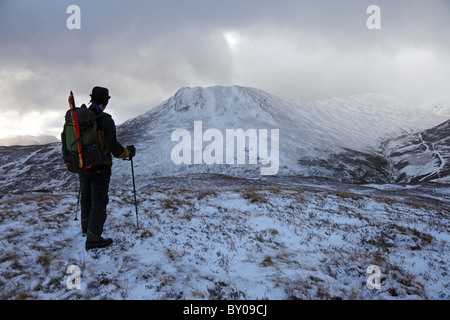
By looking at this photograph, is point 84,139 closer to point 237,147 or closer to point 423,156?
point 237,147

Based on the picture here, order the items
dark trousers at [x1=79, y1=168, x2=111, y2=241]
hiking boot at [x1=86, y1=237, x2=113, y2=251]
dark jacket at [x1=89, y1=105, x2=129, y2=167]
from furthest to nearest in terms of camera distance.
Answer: hiking boot at [x1=86, y1=237, x2=113, y2=251] < dark trousers at [x1=79, y1=168, x2=111, y2=241] < dark jacket at [x1=89, y1=105, x2=129, y2=167]

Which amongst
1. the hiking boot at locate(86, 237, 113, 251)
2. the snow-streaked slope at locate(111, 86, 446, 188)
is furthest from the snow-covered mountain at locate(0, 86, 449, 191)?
the hiking boot at locate(86, 237, 113, 251)

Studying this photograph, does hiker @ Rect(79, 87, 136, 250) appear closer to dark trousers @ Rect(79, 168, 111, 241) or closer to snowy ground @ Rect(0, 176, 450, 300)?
dark trousers @ Rect(79, 168, 111, 241)

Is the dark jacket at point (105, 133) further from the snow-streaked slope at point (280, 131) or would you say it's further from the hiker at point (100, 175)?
the snow-streaked slope at point (280, 131)

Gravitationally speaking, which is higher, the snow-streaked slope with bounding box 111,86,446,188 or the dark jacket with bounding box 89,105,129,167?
the snow-streaked slope with bounding box 111,86,446,188

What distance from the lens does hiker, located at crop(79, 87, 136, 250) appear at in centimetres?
601

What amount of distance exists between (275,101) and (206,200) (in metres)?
121

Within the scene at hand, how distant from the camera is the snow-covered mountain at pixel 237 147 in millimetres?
62656

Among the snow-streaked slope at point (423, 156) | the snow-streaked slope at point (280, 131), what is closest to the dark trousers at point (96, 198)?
the snow-streaked slope at point (280, 131)

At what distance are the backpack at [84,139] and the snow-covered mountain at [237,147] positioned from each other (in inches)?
1438

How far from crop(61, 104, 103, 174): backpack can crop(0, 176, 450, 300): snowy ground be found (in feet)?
7.65

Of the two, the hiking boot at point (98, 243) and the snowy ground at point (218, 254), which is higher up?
the hiking boot at point (98, 243)

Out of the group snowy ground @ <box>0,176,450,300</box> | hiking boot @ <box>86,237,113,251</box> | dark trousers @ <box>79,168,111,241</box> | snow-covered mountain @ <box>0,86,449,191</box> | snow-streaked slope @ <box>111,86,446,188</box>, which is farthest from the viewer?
snow-streaked slope @ <box>111,86,446,188</box>

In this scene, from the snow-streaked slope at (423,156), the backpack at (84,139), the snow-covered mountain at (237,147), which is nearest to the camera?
the backpack at (84,139)
